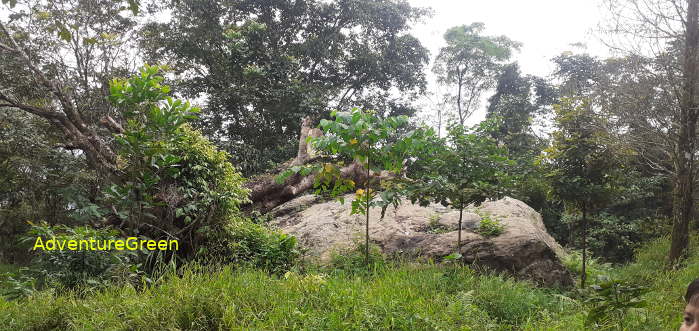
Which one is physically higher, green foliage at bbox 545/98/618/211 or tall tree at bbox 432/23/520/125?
tall tree at bbox 432/23/520/125

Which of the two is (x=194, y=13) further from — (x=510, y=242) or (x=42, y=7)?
(x=510, y=242)

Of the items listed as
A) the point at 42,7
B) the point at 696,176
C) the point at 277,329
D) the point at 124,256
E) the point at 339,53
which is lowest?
the point at 277,329

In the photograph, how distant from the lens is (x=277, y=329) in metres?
3.03

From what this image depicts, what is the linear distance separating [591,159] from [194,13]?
35.3 ft

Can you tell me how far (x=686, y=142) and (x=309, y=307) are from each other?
20.7 ft

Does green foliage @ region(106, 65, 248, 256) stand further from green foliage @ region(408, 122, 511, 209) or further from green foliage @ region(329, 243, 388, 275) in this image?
green foliage @ region(408, 122, 511, 209)

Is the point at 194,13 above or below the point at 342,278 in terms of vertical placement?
above

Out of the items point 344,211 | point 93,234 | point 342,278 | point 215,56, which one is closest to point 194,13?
point 215,56

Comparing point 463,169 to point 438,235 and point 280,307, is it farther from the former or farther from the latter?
point 280,307

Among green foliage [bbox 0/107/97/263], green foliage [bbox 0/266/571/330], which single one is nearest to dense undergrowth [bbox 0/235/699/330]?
green foliage [bbox 0/266/571/330]

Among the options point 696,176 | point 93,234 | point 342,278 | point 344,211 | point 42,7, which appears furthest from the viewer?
point 42,7

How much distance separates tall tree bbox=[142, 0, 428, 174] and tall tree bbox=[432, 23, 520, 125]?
17.3ft

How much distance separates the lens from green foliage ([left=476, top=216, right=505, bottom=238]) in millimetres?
5660

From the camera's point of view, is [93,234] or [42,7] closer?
[93,234]
